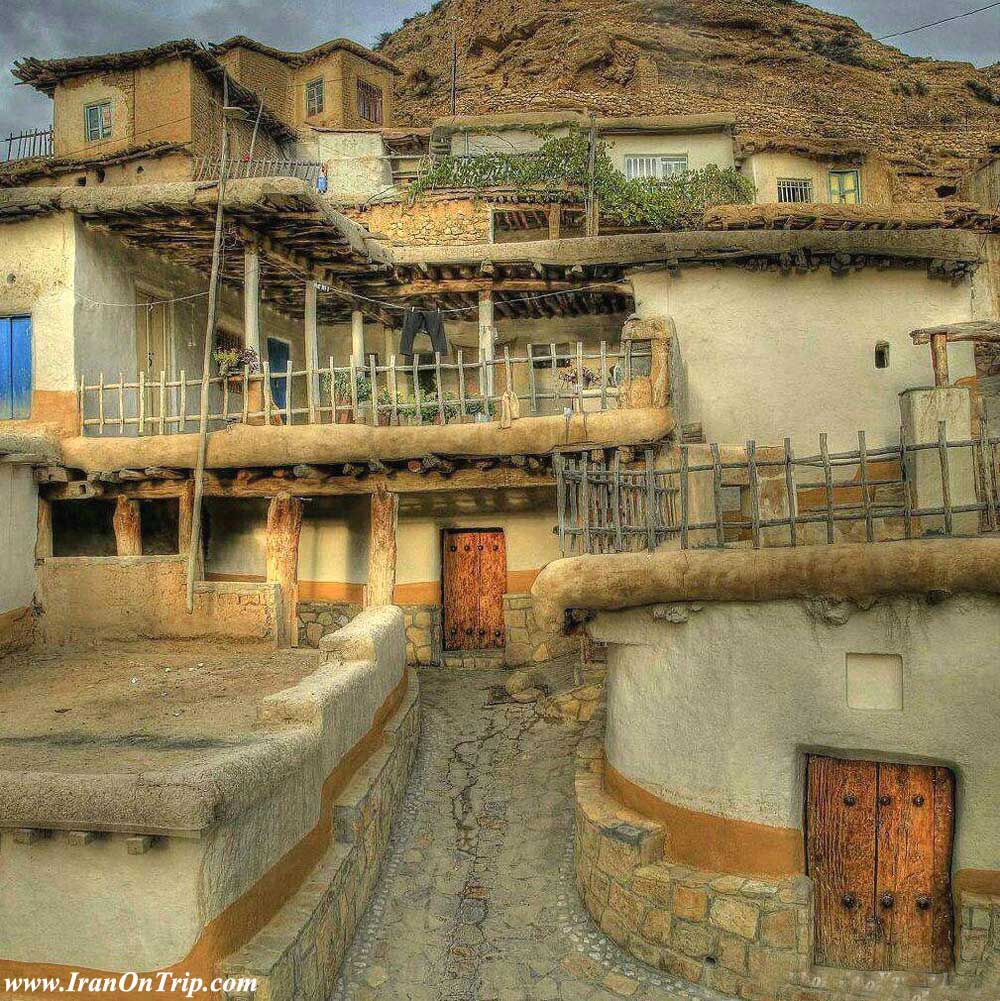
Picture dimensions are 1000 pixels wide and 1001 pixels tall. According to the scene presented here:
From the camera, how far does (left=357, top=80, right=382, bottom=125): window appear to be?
94.2 ft

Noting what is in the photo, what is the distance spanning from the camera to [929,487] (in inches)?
273

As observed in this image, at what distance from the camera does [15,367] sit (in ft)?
42.9

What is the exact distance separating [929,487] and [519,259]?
864 cm

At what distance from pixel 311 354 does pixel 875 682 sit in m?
9.00

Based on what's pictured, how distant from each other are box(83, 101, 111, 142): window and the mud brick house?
0.08m

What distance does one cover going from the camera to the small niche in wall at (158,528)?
15.7 metres

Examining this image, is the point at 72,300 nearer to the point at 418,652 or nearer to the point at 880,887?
the point at 418,652

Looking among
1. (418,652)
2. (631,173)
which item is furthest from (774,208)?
(418,652)

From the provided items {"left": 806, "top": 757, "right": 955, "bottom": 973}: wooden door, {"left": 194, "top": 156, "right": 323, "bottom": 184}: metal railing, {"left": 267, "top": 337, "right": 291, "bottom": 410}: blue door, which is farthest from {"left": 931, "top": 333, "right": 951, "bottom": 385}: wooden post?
{"left": 194, "top": 156, "right": 323, "bottom": 184}: metal railing

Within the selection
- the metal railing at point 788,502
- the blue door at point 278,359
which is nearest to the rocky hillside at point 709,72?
the blue door at point 278,359

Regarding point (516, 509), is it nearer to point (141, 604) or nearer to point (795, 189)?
point (141, 604)

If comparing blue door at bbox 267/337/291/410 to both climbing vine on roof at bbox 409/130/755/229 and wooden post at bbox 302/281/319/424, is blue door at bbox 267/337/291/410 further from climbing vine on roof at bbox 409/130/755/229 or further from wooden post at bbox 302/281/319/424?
climbing vine on roof at bbox 409/130/755/229

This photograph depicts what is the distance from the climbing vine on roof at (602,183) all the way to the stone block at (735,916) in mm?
14362

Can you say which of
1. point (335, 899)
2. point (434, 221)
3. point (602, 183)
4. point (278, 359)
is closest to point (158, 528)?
point (278, 359)
